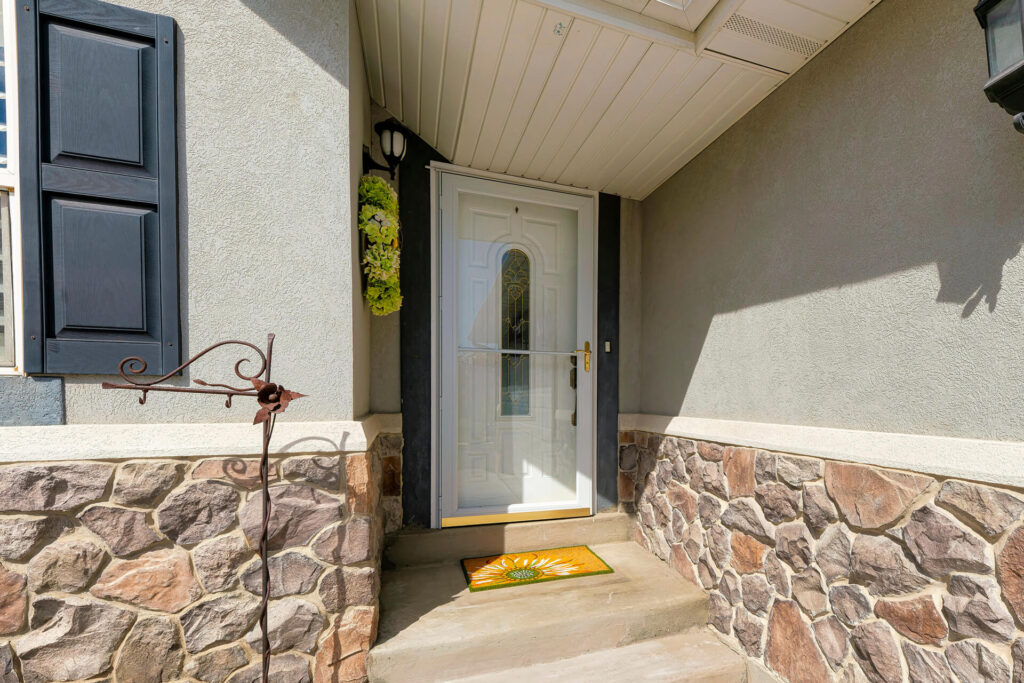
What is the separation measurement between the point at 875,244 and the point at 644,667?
196 cm

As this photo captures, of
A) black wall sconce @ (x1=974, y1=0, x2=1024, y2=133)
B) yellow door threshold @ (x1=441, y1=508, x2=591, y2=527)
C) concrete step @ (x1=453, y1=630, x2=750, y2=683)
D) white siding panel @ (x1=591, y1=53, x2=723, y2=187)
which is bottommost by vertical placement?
concrete step @ (x1=453, y1=630, x2=750, y2=683)

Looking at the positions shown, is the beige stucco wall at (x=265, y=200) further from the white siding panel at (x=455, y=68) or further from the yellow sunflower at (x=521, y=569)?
the yellow sunflower at (x=521, y=569)

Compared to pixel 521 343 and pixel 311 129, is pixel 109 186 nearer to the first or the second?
pixel 311 129

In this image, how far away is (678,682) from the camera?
Answer: 1751mm

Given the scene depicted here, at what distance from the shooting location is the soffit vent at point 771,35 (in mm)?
1562

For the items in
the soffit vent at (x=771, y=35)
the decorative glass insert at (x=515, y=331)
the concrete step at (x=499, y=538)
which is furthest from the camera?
the decorative glass insert at (x=515, y=331)

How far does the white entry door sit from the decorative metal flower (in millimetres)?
1245

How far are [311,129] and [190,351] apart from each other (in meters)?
0.92

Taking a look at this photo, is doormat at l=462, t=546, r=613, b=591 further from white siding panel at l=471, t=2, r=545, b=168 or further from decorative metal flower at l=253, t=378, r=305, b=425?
white siding panel at l=471, t=2, r=545, b=168

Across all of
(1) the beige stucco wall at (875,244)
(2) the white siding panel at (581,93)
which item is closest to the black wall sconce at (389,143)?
(2) the white siding panel at (581,93)

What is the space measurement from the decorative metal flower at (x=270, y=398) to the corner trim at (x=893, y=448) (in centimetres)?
191

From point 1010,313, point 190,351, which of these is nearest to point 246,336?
point 190,351

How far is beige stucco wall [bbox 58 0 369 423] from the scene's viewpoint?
146 centimetres

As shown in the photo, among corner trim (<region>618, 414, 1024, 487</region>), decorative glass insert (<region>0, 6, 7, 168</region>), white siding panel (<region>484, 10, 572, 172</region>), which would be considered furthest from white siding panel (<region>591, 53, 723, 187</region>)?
decorative glass insert (<region>0, 6, 7, 168</region>)
